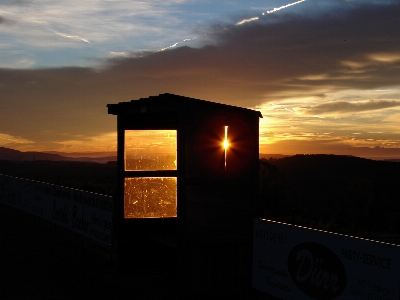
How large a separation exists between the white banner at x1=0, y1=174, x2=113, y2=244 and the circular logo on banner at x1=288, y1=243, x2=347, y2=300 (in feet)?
18.5

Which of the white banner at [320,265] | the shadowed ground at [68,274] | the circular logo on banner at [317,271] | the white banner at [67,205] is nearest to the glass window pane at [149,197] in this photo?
the white banner at [67,205]

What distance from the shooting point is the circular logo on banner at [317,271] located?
24.5 ft

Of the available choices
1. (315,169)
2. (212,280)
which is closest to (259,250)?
(212,280)

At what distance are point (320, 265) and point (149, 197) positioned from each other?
202 inches

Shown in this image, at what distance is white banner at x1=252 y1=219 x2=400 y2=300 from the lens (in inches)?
265

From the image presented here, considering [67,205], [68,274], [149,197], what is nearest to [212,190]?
[149,197]

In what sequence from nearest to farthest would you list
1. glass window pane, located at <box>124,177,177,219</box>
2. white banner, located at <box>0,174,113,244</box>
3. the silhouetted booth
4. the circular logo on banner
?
the circular logo on banner
the silhouetted booth
glass window pane, located at <box>124,177,177,219</box>
white banner, located at <box>0,174,113,244</box>

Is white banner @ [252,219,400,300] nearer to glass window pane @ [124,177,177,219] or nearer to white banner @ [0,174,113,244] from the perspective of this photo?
glass window pane @ [124,177,177,219]

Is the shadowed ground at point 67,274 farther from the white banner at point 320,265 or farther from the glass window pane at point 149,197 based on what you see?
the white banner at point 320,265

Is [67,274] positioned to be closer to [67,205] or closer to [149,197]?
[149,197]

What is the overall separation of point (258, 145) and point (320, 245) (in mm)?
2435

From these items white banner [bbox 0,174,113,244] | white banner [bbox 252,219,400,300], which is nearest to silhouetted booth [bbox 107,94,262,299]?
white banner [bbox 252,219,400,300]

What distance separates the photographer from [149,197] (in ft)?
39.4

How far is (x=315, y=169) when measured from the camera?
130m
